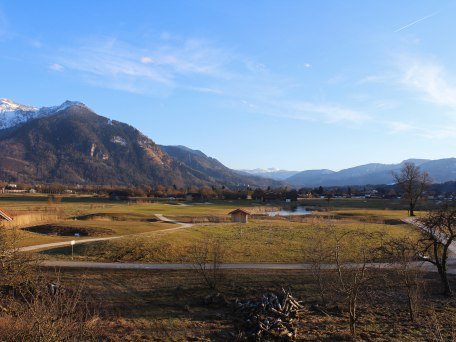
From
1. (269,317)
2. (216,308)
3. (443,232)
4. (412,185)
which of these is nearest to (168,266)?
(216,308)

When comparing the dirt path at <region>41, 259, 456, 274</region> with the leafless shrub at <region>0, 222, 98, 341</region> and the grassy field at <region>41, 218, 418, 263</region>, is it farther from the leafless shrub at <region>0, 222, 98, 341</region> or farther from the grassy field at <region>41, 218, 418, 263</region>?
the leafless shrub at <region>0, 222, 98, 341</region>

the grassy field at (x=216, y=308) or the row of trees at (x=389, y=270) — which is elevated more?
the row of trees at (x=389, y=270)

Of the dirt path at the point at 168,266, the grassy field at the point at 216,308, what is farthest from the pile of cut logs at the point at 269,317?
the dirt path at the point at 168,266

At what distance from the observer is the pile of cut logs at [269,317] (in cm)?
1547

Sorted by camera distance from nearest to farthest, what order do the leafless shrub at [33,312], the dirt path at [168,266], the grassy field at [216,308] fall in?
1. the leafless shrub at [33,312]
2. the grassy field at [216,308]
3. the dirt path at [168,266]

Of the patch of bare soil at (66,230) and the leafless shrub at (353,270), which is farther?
the patch of bare soil at (66,230)

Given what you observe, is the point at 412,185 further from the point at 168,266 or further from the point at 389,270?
the point at 168,266

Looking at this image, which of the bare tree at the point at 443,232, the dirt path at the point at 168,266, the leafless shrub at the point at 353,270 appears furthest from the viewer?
the dirt path at the point at 168,266

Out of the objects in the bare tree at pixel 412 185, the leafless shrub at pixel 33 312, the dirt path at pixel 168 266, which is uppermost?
the bare tree at pixel 412 185

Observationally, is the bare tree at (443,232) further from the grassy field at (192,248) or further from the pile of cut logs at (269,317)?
the pile of cut logs at (269,317)

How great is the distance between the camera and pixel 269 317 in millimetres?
16328

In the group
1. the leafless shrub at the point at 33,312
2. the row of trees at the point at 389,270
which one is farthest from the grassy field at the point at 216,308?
the leafless shrub at the point at 33,312

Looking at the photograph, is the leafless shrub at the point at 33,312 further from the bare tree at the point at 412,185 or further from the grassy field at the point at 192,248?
the bare tree at the point at 412,185

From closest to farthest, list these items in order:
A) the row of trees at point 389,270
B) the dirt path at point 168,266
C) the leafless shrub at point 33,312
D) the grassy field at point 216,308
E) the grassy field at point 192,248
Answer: the leafless shrub at point 33,312, the grassy field at point 216,308, the row of trees at point 389,270, the dirt path at point 168,266, the grassy field at point 192,248
